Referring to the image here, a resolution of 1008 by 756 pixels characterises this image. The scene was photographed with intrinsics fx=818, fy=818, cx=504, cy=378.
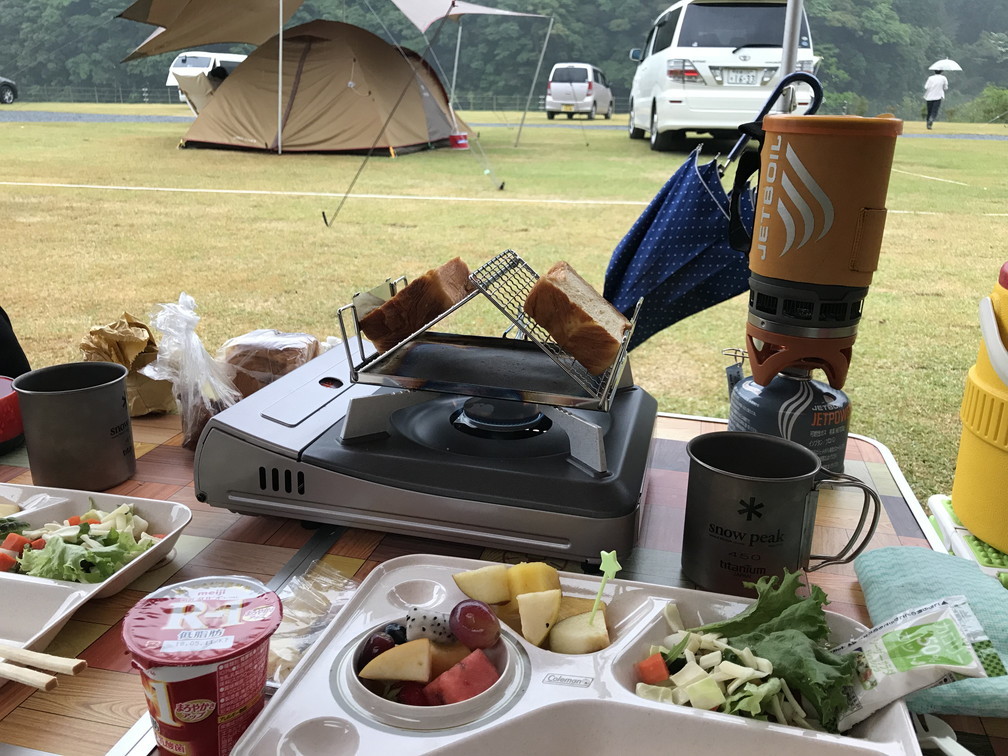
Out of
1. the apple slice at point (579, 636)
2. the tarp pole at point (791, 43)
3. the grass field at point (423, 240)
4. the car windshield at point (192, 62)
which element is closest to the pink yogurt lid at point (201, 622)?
the apple slice at point (579, 636)

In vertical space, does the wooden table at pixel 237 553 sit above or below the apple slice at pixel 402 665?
below

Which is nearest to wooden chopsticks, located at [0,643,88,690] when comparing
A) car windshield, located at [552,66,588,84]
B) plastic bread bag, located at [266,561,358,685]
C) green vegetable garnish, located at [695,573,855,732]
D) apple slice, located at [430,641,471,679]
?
plastic bread bag, located at [266,561,358,685]

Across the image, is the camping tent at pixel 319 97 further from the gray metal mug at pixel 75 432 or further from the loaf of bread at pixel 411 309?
the loaf of bread at pixel 411 309

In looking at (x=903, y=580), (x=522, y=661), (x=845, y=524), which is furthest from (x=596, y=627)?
(x=845, y=524)

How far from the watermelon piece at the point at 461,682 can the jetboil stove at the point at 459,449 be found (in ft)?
0.64

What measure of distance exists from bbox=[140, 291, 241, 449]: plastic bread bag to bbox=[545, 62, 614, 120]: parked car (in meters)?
10.3

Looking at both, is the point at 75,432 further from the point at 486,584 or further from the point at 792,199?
the point at 792,199

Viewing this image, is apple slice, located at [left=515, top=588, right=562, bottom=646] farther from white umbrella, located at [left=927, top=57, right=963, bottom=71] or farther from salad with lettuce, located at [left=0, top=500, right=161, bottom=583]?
white umbrella, located at [left=927, top=57, right=963, bottom=71]


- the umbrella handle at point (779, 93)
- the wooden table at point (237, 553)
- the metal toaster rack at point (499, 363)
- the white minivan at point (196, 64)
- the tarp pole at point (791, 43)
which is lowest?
the wooden table at point (237, 553)

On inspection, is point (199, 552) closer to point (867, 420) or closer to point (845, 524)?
point (845, 524)

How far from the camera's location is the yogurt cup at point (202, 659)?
0.52 m

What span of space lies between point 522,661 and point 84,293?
399 centimetres

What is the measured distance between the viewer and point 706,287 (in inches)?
49.3

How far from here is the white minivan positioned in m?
→ 9.41
